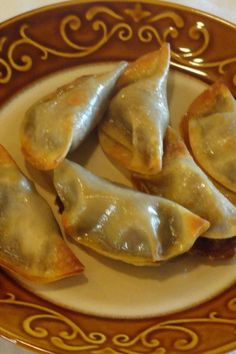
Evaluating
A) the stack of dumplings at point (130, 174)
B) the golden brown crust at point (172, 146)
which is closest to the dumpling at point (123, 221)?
the stack of dumplings at point (130, 174)

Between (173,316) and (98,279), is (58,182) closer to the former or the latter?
(98,279)

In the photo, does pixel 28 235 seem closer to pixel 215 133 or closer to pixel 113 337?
pixel 113 337

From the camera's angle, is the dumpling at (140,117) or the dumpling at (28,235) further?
the dumpling at (140,117)

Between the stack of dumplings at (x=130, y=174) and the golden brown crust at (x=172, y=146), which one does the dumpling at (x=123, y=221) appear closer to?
the stack of dumplings at (x=130, y=174)

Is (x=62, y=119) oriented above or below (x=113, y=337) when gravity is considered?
above

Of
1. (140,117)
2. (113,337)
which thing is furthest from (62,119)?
(113,337)

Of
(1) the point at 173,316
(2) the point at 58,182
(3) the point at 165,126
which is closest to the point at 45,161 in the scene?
(2) the point at 58,182
